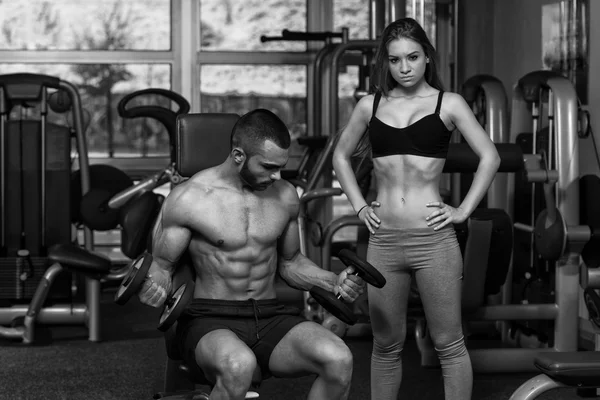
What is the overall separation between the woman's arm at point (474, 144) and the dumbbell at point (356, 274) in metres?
0.43

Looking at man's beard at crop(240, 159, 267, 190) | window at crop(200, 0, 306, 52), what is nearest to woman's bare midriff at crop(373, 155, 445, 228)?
man's beard at crop(240, 159, 267, 190)

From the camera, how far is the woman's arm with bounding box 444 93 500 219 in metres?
2.55

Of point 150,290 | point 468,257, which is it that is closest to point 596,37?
point 468,257

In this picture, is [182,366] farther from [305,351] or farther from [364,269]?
[364,269]

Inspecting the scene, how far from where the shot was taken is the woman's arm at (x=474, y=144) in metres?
2.55

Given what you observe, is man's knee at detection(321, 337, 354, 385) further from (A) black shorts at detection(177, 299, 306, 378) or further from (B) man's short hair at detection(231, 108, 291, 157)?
(B) man's short hair at detection(231, 108, 291, 157)

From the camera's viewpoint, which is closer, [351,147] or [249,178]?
[249,178]

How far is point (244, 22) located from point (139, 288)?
4.67 m

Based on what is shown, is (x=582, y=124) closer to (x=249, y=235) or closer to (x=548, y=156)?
(x=548, y=156)

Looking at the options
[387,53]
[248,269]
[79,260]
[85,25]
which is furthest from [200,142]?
[85,25]

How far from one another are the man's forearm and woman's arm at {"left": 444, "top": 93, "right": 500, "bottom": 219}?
1.39 ft

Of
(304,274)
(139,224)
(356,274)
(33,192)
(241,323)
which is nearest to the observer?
(356,274)

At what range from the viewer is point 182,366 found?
2438mm

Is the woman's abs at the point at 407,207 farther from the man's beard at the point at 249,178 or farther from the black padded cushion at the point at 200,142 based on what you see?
the black padded cushion at the point at 200,142
